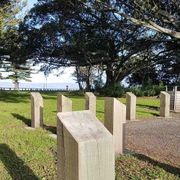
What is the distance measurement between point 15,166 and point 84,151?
354cm

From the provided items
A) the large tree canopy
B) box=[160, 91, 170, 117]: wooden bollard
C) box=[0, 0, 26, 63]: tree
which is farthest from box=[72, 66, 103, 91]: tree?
box=[160, 91, 170, 117]: wooden bollard

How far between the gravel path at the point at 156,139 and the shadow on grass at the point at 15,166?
242 centimetres

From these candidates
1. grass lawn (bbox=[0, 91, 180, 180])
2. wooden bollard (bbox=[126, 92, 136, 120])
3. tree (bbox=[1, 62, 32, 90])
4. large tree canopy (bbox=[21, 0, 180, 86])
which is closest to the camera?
grass lawn (bbox=[0, 91, 180, 180])

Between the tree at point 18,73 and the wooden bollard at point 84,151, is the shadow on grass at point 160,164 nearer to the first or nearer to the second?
the wooden bollard at point 84,151

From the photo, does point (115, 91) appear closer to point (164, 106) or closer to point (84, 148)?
point (164, 106)

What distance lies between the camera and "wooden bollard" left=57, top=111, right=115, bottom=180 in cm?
334

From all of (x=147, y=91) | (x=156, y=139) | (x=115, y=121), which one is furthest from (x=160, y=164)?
(x=147, y=91)

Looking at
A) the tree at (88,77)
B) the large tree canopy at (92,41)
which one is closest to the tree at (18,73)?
the tree at (88,77)

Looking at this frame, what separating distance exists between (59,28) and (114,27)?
3.94 meters

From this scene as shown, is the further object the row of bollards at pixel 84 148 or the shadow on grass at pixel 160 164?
the shadow on grass at pixel 160 164

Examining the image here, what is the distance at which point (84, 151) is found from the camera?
10.9ft

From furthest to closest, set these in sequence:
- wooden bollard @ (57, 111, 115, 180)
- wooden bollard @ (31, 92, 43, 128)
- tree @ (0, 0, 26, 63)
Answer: tree @ (0, 0, 26, 63) → wooden bollard @ (31, 92, 43, 128) → wooden bollard @ (57, 111, 115, 180)

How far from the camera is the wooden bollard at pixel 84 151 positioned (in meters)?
3.34

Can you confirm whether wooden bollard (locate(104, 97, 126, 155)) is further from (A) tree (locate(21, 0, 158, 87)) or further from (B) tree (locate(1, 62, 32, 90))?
(B) tree (locate(1, 62, 32, 90))
